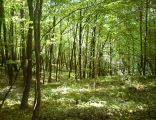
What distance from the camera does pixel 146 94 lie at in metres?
17.2

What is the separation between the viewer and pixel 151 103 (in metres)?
14.9

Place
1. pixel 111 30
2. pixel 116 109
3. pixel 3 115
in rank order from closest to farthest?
pixel 3 115
pixel 116 109
pixel 111 30

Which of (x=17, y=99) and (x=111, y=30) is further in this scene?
(x=111, y=30)

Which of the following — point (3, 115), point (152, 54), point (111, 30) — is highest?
point (111, 30)

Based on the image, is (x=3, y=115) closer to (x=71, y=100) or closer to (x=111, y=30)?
(x=71, y=100)

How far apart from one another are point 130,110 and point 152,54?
918 inches

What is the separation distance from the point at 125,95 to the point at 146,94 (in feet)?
4.10

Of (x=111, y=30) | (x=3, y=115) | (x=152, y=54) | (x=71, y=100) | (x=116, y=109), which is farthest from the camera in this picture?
(x=152, y=54)

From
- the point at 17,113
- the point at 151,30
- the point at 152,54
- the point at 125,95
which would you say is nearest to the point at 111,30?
the point at 151,30

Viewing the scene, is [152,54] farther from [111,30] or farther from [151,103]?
[151,103]

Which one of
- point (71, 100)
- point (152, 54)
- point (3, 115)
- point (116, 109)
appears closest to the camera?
point (3, 115)

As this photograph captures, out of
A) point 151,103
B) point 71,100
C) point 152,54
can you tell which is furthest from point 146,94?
point 152,54

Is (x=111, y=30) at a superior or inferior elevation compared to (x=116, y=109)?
superior

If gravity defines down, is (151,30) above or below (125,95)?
above
